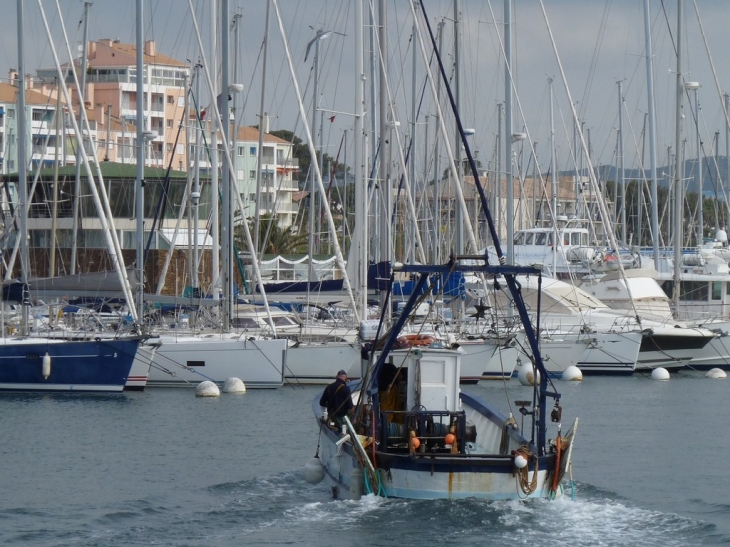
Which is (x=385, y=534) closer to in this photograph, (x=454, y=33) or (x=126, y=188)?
(x=454, y=33)

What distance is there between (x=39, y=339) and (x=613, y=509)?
19253 millimetres

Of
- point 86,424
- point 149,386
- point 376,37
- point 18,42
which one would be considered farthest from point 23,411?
point 376,37

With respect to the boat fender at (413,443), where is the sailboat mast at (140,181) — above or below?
above

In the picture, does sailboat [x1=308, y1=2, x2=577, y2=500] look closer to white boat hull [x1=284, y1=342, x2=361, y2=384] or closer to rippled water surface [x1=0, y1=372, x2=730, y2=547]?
rippled water surface [x1=0, y1=372, x2=730, y2=547]

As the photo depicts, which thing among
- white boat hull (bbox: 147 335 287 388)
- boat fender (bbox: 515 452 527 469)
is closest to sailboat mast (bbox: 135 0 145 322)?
white boat hull (bbox: 147 335 287 388)

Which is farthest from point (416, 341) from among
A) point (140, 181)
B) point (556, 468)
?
point (140, 181)

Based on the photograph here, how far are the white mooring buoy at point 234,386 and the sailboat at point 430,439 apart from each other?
13007 millimetres

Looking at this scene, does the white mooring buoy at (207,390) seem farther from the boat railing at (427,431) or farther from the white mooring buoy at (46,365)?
the boat railing at (427,431)

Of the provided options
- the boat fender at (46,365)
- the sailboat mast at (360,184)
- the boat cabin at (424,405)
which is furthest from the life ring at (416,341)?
the boat fender at (46,365)

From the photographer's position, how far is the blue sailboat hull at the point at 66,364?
3275 centimetres

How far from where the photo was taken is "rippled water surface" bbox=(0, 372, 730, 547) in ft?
55.8

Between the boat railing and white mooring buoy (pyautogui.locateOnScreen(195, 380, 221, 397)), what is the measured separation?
48.6ft

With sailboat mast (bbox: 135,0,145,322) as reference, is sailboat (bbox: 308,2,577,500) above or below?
below

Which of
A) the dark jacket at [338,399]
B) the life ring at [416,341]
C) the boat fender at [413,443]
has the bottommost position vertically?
the boat fender at [413,443]
